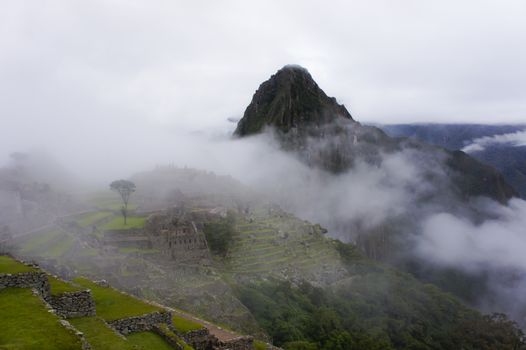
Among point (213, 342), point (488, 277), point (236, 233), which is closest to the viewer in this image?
point (213, 342)

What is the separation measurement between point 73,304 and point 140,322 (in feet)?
8.04

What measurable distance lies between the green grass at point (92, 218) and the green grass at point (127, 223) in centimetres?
130

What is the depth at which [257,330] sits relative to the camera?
42469mm

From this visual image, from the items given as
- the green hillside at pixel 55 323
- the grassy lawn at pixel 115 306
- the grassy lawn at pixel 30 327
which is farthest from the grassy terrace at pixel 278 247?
the grassy lawn at pixel 30 327

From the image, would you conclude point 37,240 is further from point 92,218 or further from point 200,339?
point 200,339

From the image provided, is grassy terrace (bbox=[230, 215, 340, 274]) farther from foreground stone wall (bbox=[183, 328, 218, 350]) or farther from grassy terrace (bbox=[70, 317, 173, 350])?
grassy terrace (bbox=[70, 317, 173, 350])

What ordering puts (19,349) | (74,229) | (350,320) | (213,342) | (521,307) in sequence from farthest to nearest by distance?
(521,307)
(350,320)
(74,229)
(213,342)
(19,349)

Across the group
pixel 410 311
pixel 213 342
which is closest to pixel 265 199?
pixel 410 311

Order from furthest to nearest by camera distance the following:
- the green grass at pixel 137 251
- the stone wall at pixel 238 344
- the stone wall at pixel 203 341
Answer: the green grass at pixel 137 251 → the stone wall at pixel 238 344 → the stone wall at pixel 203 341

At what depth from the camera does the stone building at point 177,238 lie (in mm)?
52125

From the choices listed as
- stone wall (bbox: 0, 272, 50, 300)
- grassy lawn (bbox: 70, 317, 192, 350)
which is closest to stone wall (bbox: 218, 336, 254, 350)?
grassy lawn (bbox: 70, 317, 192, 350)

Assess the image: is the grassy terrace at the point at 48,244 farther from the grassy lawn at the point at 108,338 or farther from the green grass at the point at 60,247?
the grassy lawn at the point at 108,338

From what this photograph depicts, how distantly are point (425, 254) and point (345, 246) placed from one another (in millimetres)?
105169

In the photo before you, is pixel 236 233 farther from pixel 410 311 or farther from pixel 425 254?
pixel 425 254
